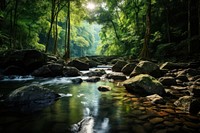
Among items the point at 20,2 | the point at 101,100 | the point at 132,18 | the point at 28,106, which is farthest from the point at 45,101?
the point at 132,18

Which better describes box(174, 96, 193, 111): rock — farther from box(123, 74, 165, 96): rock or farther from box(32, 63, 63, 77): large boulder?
box(32, 63, 63, 77): large boulder

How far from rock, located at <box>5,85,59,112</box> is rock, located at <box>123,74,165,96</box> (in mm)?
2718

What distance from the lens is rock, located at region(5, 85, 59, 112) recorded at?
4.89 metres

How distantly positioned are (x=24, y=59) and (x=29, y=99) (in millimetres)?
7381

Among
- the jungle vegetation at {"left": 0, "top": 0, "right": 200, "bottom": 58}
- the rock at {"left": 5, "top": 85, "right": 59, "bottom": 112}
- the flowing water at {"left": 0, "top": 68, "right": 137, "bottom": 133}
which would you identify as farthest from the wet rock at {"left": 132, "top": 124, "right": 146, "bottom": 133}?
the jungle vegetation at {"left": 0, "top": 0, "right": 200, "bottom": 58}

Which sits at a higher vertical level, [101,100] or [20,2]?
[20,2]

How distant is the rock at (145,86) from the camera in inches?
252

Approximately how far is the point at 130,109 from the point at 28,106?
2.57m

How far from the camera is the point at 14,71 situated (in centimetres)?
1191

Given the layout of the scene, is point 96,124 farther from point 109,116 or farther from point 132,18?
point 132,18

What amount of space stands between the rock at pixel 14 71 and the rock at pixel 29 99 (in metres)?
6.88

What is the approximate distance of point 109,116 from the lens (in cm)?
439

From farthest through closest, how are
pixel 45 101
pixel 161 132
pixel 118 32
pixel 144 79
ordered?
pixel 118 32, pixel 144 79, pixel 45 101, pixel 161 132

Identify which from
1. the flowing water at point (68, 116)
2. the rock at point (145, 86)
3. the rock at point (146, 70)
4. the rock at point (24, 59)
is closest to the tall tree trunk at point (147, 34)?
the rock at point (146, 70)
